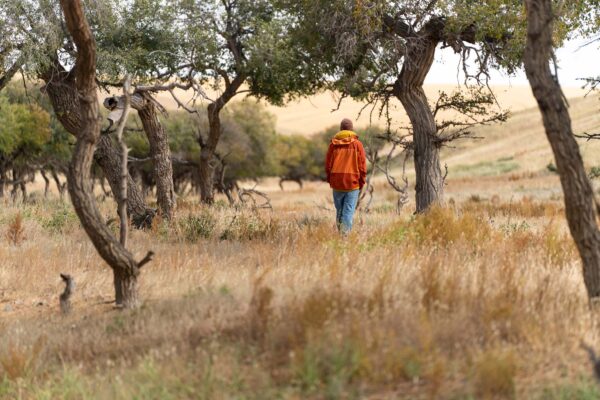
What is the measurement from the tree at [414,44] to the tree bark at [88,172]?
23.5 ft

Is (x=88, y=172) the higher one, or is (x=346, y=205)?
(x=88, y=172)

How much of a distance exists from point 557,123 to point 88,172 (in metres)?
4.25

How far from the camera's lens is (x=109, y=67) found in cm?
1888

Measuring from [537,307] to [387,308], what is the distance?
1305 millimetres

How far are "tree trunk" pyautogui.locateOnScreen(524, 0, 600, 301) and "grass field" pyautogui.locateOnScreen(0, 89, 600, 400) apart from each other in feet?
2.31

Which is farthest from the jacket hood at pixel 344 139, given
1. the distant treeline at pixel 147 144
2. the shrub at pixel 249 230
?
the distant treeline at pixel 147 144

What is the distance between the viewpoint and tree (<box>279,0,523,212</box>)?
13.7 meters

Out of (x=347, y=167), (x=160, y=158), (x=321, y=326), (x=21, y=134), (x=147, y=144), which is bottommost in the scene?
(x=321, y=326)

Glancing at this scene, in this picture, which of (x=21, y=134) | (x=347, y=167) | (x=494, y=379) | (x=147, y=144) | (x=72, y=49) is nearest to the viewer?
(x=494, y=379)

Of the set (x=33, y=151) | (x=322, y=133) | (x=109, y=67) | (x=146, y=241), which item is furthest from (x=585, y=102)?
(x=146, y=241)

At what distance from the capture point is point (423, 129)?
14.7m

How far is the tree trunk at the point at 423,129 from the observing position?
1462cm

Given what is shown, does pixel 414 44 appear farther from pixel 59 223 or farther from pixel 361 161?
pixel 59 223

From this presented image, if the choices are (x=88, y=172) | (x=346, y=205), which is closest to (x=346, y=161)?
Result: (x=346, y=205)
